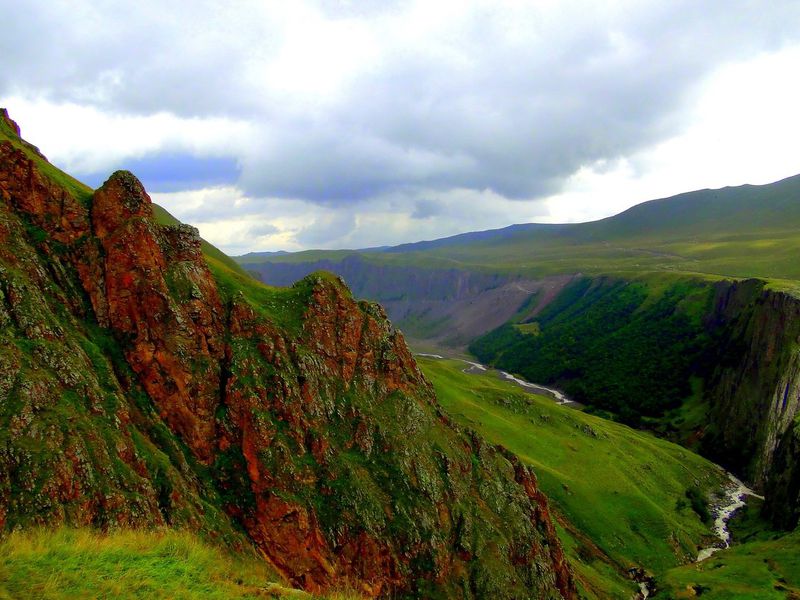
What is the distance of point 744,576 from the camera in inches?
2260

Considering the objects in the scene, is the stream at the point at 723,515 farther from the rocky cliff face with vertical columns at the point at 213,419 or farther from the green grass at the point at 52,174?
the green grass at the point at 52,174

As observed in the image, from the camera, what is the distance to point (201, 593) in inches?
589

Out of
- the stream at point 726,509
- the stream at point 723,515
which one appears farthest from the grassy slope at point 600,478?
the stream at point 726,509

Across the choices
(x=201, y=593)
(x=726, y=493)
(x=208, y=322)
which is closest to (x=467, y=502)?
(x=208, y=322)

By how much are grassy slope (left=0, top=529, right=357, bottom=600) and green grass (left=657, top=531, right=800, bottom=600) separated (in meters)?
55.9

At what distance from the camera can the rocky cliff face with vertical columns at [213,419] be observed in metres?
27.2

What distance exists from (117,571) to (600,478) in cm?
8497

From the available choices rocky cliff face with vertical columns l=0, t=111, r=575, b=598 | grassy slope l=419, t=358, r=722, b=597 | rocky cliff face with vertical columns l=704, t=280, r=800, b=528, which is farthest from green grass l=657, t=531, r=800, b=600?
rocky cliff face with vertical columns l=704, t=280, r=800, b=528

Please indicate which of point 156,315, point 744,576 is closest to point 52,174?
point 156,315

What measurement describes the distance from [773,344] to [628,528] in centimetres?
8611

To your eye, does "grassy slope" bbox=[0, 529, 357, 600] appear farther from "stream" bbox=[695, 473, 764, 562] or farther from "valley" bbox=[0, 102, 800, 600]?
"stream" bbox=[695, 473, 764, 562]

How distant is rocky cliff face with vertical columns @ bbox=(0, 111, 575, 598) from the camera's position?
27.2 m

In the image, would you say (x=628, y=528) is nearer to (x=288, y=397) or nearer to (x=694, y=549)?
(x=694, y=549)

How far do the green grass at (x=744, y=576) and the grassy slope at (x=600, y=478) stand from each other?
6954 mm
